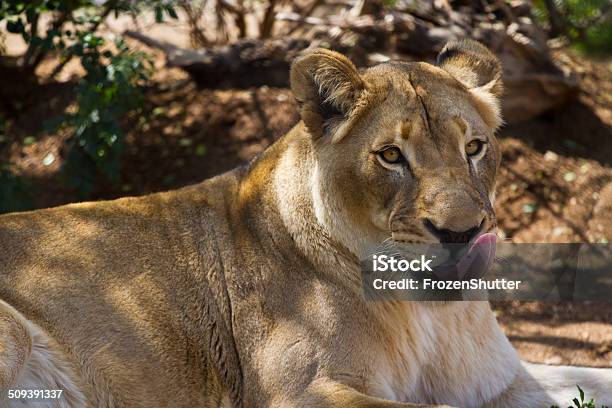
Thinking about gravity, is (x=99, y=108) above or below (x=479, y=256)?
below

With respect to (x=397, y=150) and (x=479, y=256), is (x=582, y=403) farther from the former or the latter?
(x=397, y=150)

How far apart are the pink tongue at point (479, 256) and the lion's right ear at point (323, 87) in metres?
0.83

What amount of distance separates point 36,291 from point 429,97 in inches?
77.0

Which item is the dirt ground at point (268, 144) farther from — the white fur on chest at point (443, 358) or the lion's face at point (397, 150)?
the lion's face at point (397, 150)

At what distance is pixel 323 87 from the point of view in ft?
13.3

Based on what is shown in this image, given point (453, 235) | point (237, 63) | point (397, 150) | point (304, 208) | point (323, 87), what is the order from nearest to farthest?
1. point (453, 235)
2. point (397, 150)
3. point (323, 87)
4. point (304, 208)
5. point (237, 63)

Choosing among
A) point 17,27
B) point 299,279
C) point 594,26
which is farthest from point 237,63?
point 594,26

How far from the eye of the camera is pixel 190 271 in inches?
175

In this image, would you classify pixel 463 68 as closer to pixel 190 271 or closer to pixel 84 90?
pixel 190 271

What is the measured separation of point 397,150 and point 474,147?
347mm

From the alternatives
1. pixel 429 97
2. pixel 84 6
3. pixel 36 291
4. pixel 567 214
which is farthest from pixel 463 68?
pixel 84 6

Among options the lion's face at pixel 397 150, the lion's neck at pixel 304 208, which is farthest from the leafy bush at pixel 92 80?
the lion's face at pixel 397 150

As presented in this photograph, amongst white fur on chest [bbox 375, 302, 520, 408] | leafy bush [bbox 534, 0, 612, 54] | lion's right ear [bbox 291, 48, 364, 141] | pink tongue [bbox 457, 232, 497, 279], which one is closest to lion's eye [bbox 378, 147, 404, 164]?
lion's right ear [bbox 291, 48, 364, 141]

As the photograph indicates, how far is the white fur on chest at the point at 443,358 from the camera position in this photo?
4141 mm
